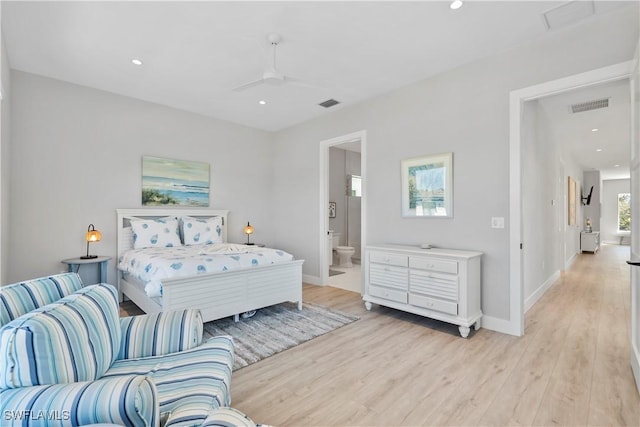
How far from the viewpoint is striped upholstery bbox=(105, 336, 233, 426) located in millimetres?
1163

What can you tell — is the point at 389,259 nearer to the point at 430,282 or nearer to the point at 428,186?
the point at 430,282

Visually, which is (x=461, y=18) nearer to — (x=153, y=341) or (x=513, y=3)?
(x=513, y=3)

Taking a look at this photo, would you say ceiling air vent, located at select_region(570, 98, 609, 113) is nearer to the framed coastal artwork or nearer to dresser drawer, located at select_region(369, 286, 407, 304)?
dresser drawer, located at select_region(369, 286, 407, 304)

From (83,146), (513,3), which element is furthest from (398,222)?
(83,146)

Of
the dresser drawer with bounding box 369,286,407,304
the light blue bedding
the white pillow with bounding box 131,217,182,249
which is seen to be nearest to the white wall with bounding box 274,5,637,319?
the dresser drawer with bounding box 369,286,407,304

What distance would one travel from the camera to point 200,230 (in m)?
4.42

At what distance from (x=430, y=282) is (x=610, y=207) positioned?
13.2 meters

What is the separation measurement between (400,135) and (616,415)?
3107 mm

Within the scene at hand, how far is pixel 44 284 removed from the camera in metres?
1.47

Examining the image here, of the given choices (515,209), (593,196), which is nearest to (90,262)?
(515,209)

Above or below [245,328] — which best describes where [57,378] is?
above

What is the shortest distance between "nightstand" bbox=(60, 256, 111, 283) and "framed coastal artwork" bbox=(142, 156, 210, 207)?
0.97 m

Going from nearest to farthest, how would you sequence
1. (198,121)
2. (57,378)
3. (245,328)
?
(57,378), (245,328), (198,121)

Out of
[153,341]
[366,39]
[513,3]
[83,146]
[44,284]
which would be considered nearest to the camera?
[44,284]
